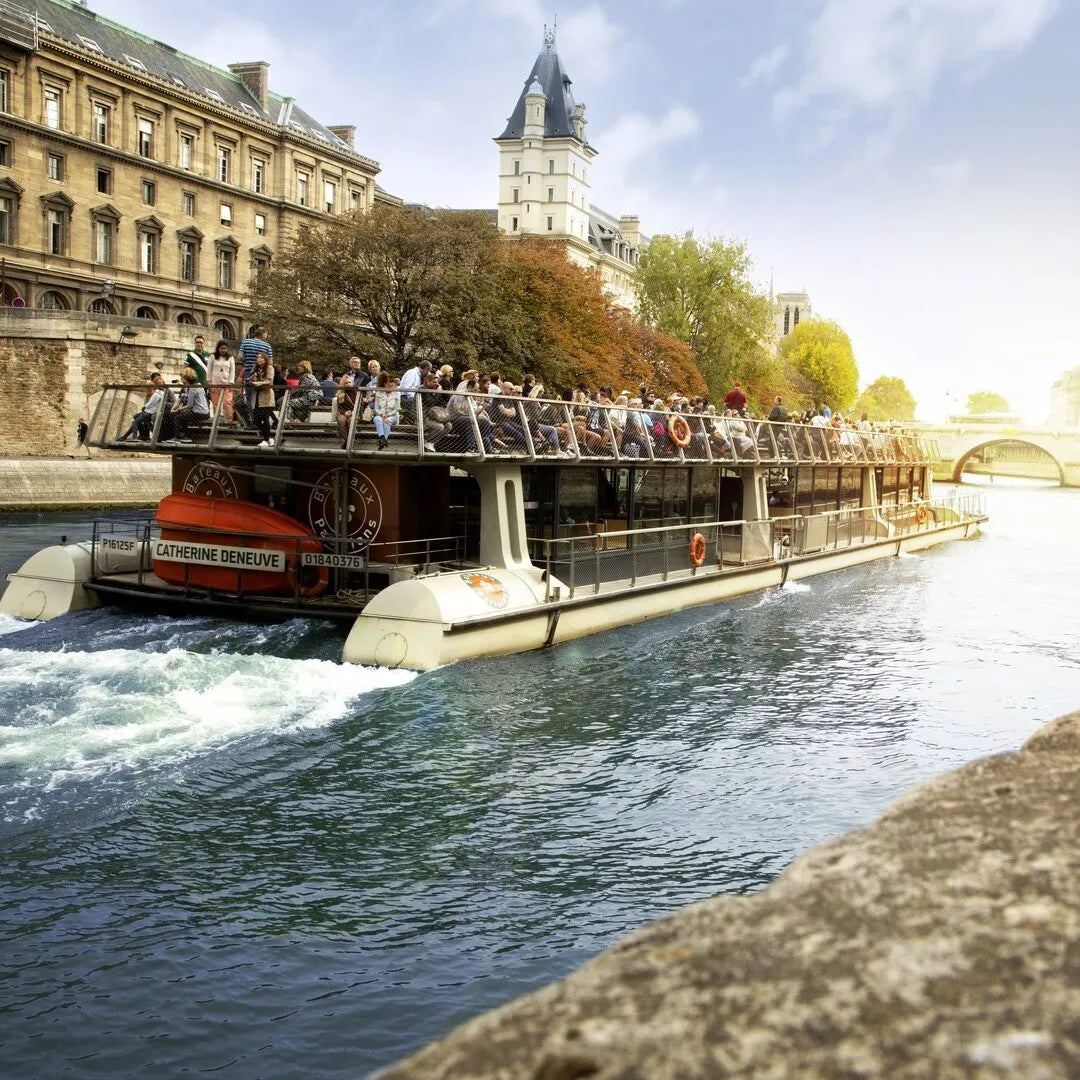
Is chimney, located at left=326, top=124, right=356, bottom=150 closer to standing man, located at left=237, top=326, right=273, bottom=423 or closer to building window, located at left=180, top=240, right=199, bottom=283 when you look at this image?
building window, located at left=180, top=240, right=199, bottom=283

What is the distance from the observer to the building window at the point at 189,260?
7138 centimetres

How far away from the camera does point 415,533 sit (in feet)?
62.5

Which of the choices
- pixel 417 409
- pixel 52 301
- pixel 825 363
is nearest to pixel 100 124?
pixel 52 301

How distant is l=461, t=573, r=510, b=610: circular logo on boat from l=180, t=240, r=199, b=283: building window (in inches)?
2318

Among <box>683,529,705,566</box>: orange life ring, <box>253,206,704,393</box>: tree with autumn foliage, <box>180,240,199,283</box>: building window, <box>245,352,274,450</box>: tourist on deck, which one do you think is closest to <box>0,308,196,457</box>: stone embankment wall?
<box>253,206,704,393</box>: tree with autumn foliage

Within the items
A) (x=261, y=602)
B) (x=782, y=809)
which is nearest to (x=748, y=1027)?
(x=782, y=809)

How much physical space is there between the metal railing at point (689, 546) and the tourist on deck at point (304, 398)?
4.08 metres

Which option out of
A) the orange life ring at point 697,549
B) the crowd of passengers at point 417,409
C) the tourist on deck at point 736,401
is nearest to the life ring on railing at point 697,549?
the orange life ring at point 697,549

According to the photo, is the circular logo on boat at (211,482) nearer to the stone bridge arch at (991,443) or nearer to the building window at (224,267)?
the building window at (224,267)

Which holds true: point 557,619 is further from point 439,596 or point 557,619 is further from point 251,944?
point 251,944

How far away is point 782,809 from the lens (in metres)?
11.4

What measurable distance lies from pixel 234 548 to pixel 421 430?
3782mm

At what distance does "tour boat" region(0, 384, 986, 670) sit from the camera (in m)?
17.2

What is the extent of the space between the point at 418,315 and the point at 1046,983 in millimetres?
48277
